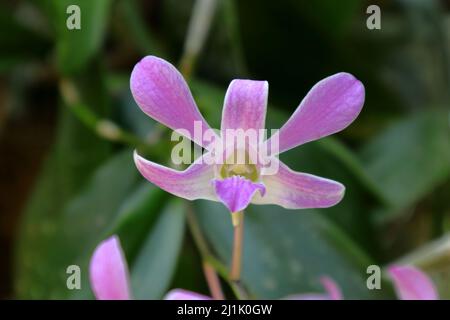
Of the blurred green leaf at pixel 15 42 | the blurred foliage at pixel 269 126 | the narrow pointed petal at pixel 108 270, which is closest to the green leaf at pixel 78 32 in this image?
the blurred foliage at pixel 269 126

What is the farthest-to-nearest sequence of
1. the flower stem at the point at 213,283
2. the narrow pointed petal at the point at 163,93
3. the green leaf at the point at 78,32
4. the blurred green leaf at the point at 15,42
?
the blurred green leaf at the point at 15,42 < the green leaf at the point at 78,32 < the flower stem at the point at 213,283 < the narrow pointed petal at the point at 163,93

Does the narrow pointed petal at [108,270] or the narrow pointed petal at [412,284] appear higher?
the narrow pointed petal at [108,270]

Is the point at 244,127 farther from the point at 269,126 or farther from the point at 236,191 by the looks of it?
the point at 269,126

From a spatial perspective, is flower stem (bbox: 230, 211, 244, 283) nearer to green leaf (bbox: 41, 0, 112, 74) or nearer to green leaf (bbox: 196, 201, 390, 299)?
green leaf (bbox: 196, 201, 390, 299)

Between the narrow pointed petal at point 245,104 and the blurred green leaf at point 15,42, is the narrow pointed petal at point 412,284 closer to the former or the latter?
the narrow pointed petal at point 245,104

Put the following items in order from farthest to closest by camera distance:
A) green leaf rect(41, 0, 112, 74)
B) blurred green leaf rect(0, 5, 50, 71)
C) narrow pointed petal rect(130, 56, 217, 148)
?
blurred green leaf rect(0, 5, 50, 71) → green leaf rect(41, 0, 112, 74) → narrow pointed petal rect(130, 56, 217, 148)

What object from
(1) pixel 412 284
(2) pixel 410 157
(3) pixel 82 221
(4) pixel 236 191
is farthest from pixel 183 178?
(2) pixel 410 157

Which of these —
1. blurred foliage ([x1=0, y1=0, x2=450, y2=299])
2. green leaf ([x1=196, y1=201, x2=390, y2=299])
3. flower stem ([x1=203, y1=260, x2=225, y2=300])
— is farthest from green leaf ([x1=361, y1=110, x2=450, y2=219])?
flower stem ([x1=203, y1=260, x2=225, y2=300])

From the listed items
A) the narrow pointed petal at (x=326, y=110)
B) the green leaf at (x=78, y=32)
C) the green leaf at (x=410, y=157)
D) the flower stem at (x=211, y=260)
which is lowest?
the flower stem at (x=211, y=260)
